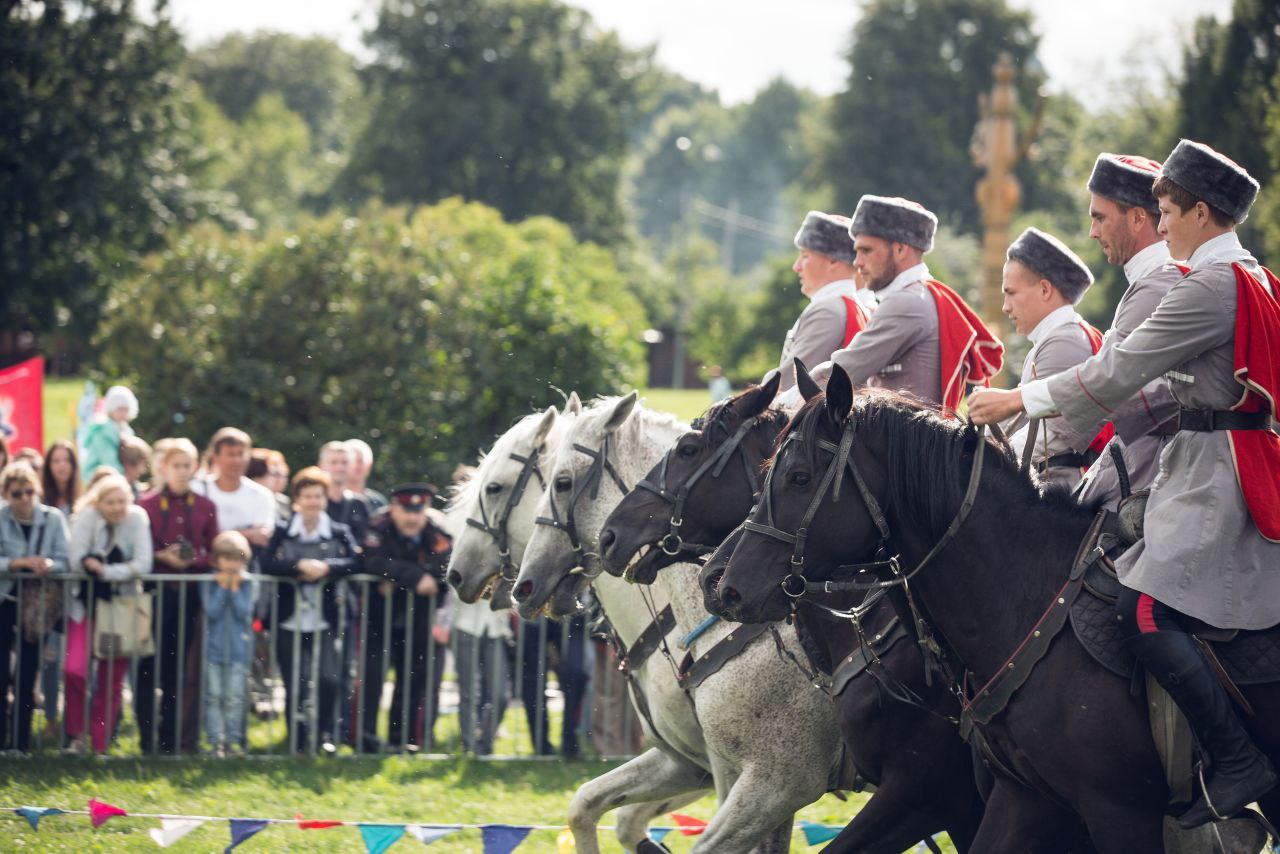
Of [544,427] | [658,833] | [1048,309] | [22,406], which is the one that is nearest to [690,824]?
[658,833]

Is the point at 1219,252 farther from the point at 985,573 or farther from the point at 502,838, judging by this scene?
the point at 502,838

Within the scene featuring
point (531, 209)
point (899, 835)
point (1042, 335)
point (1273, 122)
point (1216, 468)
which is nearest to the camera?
point (1216, 468)

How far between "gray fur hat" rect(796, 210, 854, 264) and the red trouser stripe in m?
3.08

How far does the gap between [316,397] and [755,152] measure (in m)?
96.2

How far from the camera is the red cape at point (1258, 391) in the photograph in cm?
459

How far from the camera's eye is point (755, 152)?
112000 mm

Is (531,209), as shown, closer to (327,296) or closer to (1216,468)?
(327,296)

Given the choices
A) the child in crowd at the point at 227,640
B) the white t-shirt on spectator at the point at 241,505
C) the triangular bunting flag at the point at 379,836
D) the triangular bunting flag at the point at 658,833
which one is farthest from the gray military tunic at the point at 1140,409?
the white t-shirt on spectator at the point at 241,505

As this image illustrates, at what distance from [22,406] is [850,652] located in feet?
34.8

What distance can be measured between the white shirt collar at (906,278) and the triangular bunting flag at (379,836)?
326cm

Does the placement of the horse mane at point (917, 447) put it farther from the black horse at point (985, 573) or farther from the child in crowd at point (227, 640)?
the child in crowd at point (227, 640)

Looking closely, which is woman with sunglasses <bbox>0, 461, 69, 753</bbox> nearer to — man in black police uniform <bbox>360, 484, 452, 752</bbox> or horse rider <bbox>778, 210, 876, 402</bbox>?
man in black police uniform <bbox>360, 484, 452, 752</bbox>

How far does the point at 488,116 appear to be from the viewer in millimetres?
47906

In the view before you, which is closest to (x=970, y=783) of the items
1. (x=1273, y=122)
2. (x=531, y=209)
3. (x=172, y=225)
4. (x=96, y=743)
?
(x=96, y=743)
